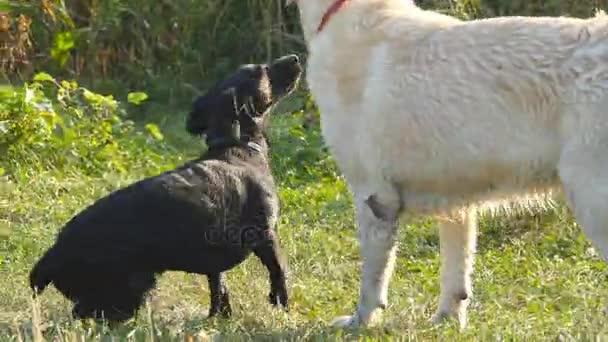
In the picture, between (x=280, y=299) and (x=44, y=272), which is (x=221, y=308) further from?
(x=44, y=272)

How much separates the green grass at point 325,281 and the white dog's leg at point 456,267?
14 cm

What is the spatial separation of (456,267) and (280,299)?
0.84 m

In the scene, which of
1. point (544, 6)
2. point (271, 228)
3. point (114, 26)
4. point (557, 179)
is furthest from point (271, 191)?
point (114, 26)

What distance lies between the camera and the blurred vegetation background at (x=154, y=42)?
11.1 meters

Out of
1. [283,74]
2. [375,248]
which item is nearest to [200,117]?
[283,74]

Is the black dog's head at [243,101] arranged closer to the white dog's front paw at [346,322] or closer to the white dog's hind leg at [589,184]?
the white dog's front paw at [346,322]

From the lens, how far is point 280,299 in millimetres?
5629

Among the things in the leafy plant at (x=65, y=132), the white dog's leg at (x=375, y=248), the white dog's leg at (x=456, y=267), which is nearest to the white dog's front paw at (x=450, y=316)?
the white dog's leg at (x=456, y=267)

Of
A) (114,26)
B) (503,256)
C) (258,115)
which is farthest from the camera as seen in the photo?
(114,26)

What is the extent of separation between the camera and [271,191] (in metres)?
5.78

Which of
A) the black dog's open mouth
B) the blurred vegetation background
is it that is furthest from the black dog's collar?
the blurred vegetation background

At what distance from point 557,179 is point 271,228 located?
4.98 feet

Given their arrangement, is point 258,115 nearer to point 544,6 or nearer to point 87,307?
point 87,307

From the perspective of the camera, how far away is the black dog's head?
232 inches
